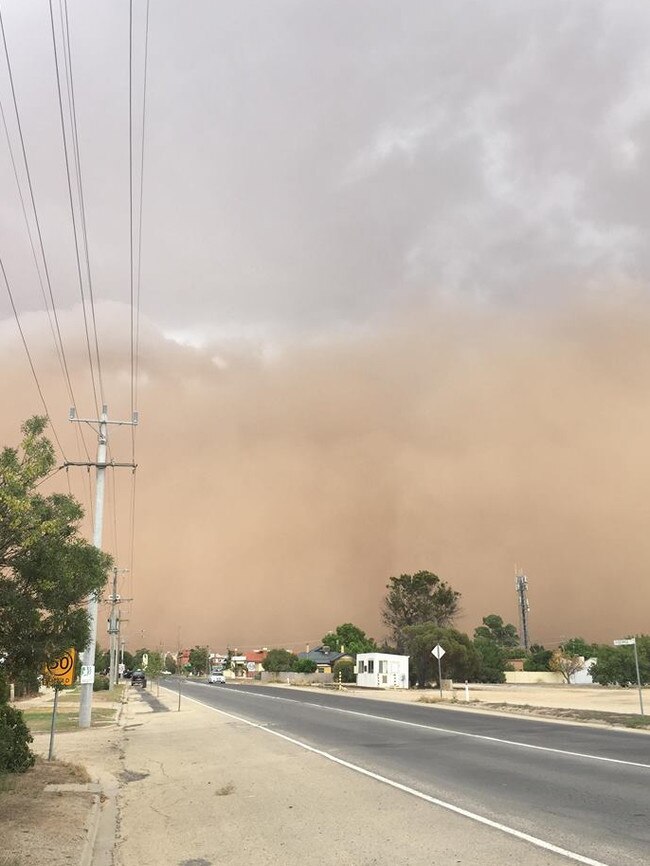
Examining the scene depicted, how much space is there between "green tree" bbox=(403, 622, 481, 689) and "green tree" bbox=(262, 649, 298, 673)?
3876 centimetres

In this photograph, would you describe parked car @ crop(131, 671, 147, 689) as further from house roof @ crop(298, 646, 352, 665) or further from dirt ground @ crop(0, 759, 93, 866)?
dirt ground @ crop(0, 759, 93, 866)

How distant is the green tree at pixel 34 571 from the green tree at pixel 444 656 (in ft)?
191

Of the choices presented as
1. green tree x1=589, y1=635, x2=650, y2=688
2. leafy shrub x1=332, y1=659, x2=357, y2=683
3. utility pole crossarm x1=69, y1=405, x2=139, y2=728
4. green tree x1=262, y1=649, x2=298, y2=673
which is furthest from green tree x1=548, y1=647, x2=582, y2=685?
utility pole crossarm x1=69, y1=405, x2=139, y2=728

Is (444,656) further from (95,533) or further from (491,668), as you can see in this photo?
(95,533)

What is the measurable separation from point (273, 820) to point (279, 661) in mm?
101620

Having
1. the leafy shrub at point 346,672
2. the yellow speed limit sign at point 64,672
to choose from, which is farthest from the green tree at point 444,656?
the yellow speed limit sign at point 64,672

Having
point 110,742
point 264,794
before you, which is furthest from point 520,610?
point 264,794

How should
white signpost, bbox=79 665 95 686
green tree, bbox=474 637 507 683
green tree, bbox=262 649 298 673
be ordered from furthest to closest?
green tree, bbox=262 649 298 673
green tree, bbox=474 637 507 683
white signpost, bbox=79 665 95 686

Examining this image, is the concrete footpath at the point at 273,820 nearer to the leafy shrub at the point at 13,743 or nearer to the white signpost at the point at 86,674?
the leafy shrub at the point at 13,743

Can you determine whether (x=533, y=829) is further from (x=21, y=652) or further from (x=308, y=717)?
(x=308, y=717)

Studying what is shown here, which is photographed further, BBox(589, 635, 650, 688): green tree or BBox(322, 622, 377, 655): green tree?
BBox(322, 622, 377, 655): green tree

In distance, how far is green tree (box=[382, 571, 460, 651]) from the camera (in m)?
98.4

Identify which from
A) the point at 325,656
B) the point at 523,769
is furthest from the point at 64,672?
the point at 325,656

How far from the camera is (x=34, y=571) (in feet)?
30.2
